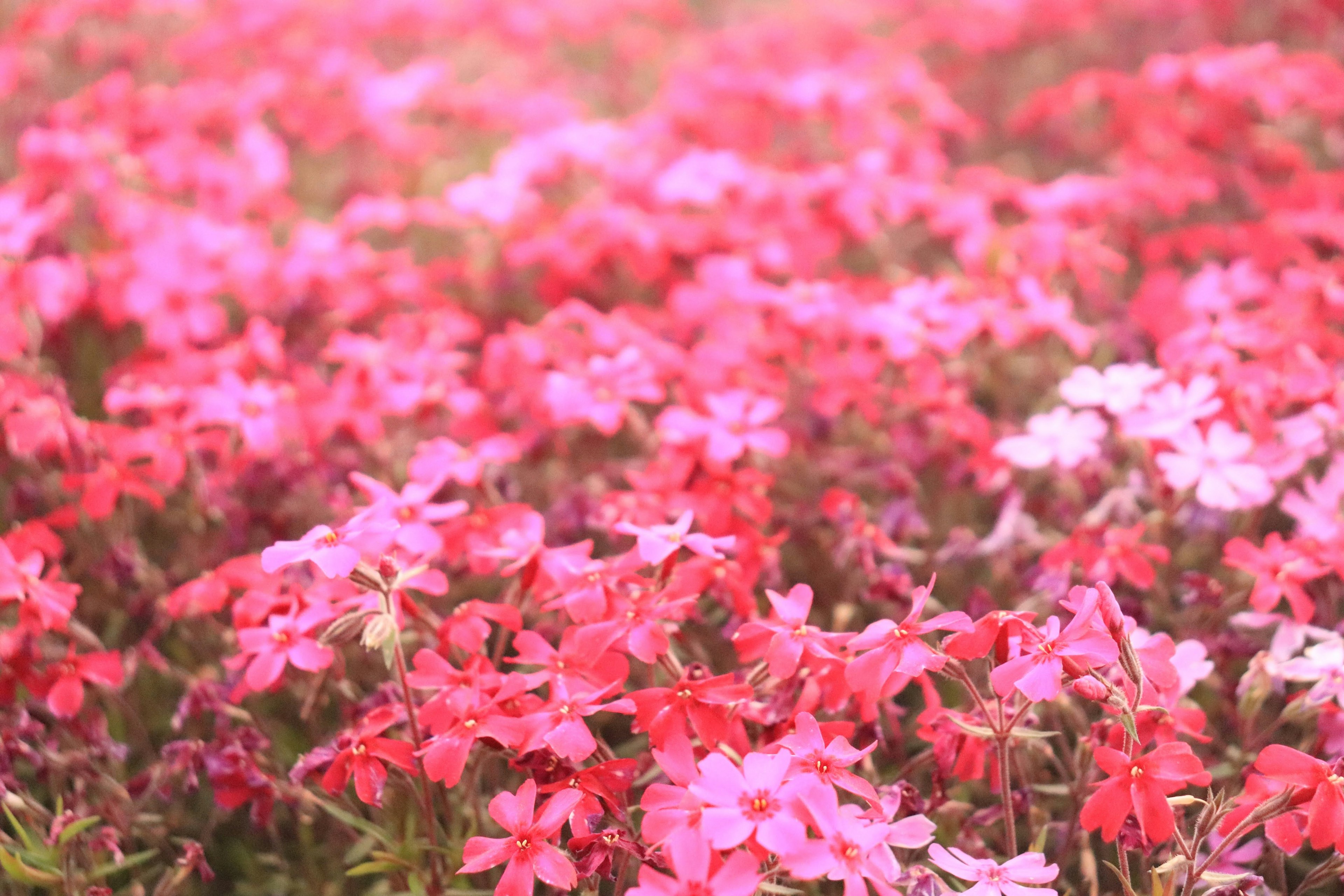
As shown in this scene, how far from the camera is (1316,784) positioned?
1.34 metres

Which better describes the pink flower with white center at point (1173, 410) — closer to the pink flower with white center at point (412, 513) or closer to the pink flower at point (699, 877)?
the pink flower at point (699, 877)

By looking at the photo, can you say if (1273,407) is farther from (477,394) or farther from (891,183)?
(477,394)

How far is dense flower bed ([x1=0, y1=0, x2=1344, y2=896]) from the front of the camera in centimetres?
146

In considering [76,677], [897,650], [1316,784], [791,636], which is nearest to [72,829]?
[76,677]

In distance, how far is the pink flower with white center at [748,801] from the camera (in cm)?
124

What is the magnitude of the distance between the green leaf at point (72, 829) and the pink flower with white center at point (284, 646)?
0.29 metres

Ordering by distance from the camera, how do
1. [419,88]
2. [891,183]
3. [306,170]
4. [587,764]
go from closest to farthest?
[587,764], [891,183], [419,88], [306,170]

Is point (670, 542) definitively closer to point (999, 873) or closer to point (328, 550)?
point (328, 550)

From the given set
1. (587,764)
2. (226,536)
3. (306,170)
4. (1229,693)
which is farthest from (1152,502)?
(306,170)

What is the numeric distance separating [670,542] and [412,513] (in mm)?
477

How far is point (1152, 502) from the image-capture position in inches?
90.4

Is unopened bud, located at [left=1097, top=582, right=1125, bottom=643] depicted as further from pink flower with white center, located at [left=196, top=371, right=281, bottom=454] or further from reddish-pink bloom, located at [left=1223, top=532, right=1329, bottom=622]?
pink flower with white center, located at [left=196, top=371, right=281, bottom=454]

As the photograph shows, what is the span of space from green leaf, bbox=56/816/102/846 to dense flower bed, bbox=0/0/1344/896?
1 centimetres

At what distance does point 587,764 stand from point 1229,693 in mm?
1158
